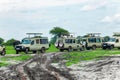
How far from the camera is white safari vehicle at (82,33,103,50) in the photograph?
66.2 metres

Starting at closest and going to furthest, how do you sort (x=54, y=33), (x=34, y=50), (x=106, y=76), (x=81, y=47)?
(x=106, y=76) → (x=34, y=50) → (x=81, y=47) → (x=54, y=33)

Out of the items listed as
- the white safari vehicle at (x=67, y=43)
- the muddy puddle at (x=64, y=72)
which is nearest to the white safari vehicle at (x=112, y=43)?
the white safari vehicle at (x=67, y=43)

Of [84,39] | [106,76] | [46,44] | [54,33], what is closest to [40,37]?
[46,44]

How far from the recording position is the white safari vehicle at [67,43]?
2378 inches

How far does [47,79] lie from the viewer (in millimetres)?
21328

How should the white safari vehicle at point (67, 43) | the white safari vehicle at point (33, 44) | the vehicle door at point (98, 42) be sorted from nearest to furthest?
1. the white safari vehicle at point (33, 44)
2. the white safari vehicle at point (67, 43)
3. the vehicle door at point (98, 42)

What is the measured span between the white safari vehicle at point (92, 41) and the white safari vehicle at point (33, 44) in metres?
9.37

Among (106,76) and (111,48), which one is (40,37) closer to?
(111,48)

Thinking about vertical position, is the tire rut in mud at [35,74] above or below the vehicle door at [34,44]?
below

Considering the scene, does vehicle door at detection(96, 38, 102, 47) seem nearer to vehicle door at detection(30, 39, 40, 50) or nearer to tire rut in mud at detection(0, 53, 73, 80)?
vehicle door at detection(30, 39, 40, 50)

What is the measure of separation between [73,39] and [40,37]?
5.76 m

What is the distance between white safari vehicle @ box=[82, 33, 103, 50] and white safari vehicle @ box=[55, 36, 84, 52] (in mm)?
3424

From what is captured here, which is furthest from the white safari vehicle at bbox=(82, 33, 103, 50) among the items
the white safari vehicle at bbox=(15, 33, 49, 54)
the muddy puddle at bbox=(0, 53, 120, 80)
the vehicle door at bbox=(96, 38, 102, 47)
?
the muddy puddle at bbox=(0, 53, 120, 80)

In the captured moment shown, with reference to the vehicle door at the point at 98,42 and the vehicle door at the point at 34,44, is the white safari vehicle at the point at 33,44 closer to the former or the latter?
the vehicle door at the point at 34,44
